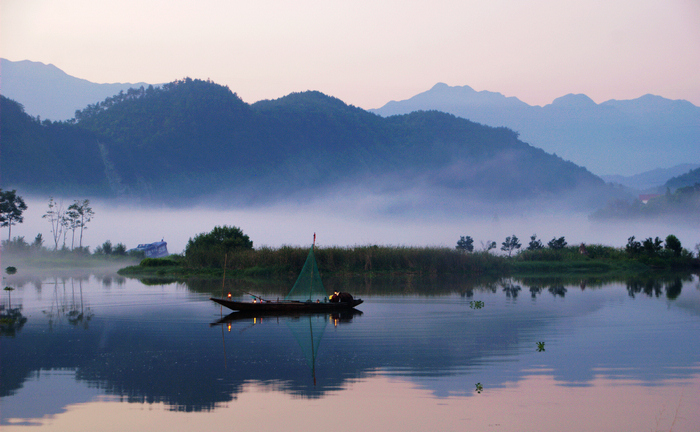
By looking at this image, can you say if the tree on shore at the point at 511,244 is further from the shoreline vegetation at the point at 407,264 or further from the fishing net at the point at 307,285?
the fishing net at the point at 307,285

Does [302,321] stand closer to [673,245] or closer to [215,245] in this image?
[215,245]

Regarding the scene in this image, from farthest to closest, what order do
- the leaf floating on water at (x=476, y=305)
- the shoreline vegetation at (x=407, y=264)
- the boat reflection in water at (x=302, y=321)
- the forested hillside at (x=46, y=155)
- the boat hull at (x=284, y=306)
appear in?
the forested hillside at (x=46, y=155)
the shoreline vegetation at (x=407, y=264)
the leaf floating on water at (x=476, y=305)
the boat hull at (x=284, y=306)
the boat reflection in water at (x=302, y=321)

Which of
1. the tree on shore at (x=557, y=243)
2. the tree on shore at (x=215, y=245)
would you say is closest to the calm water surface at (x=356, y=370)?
the tree on shore at (x=215, y=245)

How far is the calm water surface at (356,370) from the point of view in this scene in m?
10.2

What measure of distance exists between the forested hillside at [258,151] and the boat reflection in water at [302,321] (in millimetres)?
112652

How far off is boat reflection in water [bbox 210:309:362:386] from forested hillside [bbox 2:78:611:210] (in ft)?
370

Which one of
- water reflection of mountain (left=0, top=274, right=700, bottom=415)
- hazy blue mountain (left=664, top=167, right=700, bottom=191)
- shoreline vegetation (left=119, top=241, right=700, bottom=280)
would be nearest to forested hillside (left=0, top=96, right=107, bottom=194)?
shoreline vegetation (left=119, top=241, right=700, bottom=280)

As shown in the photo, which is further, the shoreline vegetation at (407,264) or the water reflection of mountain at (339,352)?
the shoreline vegetation at (407,264)

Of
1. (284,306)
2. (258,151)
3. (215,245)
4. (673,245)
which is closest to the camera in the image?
(284,306)

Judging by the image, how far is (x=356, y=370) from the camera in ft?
44.1

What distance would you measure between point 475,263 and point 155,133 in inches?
4336

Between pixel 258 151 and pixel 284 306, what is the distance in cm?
13731

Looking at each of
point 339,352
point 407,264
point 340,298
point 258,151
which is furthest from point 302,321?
point 258,151

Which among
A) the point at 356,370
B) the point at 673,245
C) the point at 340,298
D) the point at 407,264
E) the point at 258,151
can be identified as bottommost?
the point at 356,370
